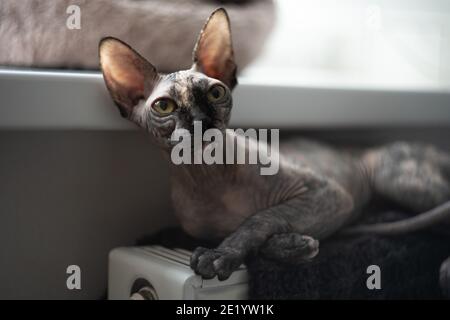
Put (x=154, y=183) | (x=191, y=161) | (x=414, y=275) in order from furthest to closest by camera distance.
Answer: (x=154, y=183)
(x=414, y=275)
(x=191, y=161)

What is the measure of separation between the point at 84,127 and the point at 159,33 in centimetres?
21

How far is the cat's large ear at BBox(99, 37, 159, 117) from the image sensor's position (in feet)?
2.80

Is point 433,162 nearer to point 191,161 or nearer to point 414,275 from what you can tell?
point 414,275

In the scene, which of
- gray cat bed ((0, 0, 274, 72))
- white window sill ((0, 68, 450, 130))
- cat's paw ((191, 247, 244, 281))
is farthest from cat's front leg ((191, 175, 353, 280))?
gray cat bed ((0, 0, 274, 72))

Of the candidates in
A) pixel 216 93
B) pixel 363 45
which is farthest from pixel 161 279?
pixel 363 45

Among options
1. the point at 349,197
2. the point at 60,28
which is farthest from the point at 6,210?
the point at 349,197

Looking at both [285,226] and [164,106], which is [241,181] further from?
[164,106]

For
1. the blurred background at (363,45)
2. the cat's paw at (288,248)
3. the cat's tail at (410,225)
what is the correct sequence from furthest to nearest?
the blurred background at (363,45) → the cat's tail at (410,225) → the cat's paw at (288,248)

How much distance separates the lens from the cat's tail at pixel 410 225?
3.62ft

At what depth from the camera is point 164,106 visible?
827mm

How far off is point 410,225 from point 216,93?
1.72ft

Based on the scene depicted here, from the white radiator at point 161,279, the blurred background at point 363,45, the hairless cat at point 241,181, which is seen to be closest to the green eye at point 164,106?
the hairless cat at point 241,181

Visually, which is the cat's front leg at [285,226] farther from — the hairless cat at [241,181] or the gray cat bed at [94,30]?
the gray cat bed at [94,30]
